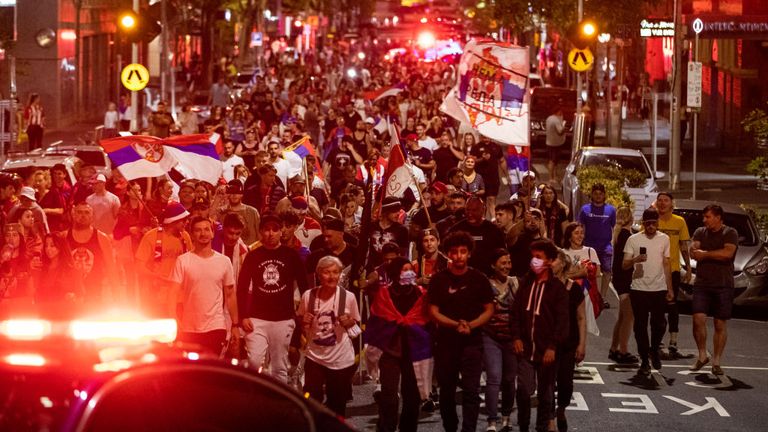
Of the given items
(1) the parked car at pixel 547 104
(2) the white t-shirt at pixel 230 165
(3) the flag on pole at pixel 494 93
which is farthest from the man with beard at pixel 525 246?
(1) the parked car at pixel 547 104

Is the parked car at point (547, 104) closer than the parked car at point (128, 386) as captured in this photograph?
No

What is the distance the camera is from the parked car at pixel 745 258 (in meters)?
18.1

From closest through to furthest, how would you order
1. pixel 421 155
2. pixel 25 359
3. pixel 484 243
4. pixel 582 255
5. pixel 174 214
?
pixel 25 359
pixel 174 214
pixel 484 243
pixel 582 255
pixel 421 155

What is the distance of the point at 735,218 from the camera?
62.2 ft

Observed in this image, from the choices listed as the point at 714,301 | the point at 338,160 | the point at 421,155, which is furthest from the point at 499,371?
the point at 421,155

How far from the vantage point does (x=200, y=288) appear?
11109 millimetres

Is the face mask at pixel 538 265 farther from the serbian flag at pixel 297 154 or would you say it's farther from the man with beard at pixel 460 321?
the serbian flag at pixel 297 154

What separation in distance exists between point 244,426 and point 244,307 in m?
6.00

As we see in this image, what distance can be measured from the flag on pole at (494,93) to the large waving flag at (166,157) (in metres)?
4.16

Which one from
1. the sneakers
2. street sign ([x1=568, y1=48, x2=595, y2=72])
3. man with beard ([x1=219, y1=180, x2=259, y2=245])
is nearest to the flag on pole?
man with beard ([x1=219, y1=180, x2=259, y2=245])

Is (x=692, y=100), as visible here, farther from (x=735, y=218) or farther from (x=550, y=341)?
(x=550, y=341)

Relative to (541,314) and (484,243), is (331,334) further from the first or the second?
(484,243)

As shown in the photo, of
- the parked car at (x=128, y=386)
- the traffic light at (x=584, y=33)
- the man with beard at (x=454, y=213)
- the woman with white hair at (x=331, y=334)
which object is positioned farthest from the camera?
the traffic light at (x=584, y=33)

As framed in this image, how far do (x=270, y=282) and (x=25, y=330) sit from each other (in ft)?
20.0
